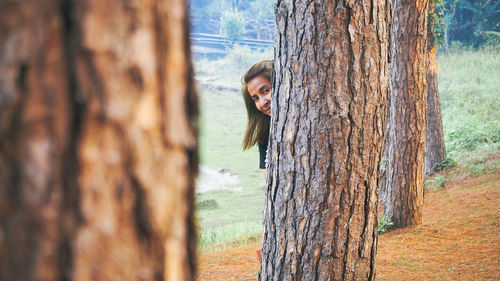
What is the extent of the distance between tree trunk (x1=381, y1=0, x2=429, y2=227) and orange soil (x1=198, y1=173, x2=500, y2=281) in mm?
357

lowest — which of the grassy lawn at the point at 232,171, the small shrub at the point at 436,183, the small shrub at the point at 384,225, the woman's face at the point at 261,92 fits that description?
the grassy lawn at the point at 232,171

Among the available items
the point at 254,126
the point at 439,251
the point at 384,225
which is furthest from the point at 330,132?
the point at 384,225

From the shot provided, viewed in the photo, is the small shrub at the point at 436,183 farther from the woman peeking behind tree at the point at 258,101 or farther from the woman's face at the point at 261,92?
the woman's face at the point at 261,92

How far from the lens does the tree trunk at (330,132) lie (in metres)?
2.25

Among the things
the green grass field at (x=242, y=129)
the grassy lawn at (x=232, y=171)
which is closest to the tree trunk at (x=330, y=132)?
the green grass field at (x=242, y=129)

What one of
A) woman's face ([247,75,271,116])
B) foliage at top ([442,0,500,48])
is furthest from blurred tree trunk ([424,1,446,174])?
foliage at top ([442,0,500,48])

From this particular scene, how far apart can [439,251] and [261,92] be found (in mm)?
2684

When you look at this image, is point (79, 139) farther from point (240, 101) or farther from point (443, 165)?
point (240, 101)

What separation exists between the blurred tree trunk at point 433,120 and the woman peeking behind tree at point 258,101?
232 inches

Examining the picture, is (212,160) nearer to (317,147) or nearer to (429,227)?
(429,227)

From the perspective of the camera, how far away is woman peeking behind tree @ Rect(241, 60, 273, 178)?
3.34 meters

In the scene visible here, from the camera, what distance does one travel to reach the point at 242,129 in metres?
16.1

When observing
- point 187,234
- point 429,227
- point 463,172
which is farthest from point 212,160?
point 187,234

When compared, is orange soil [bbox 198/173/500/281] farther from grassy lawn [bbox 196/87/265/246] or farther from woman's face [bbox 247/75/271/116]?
grassy lawn [bbox 196/87/265/246]
